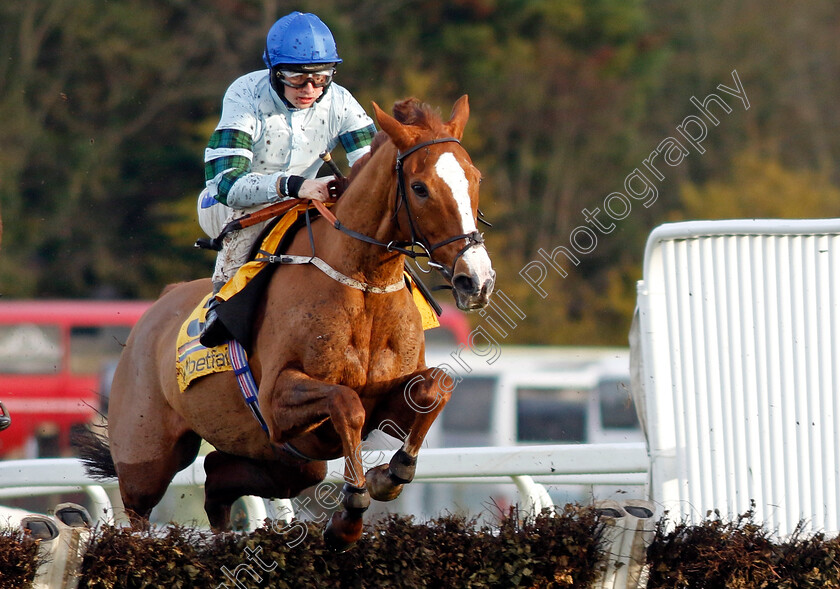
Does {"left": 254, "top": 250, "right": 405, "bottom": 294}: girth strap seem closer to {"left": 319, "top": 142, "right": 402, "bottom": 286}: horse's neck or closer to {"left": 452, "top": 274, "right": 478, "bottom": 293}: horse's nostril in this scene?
{"left": 319, "top": 142, "right": 402, "bottom": 286}: horse's neck

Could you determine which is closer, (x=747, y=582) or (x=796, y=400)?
(x=747, y=582)

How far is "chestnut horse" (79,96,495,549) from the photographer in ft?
13.4

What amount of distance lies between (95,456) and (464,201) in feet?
9.23

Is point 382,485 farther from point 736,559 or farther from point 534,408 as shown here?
point 534,408

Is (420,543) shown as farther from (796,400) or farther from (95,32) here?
(95,32)

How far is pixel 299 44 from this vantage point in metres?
4.76

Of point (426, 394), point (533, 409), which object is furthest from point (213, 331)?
point (533, 409)

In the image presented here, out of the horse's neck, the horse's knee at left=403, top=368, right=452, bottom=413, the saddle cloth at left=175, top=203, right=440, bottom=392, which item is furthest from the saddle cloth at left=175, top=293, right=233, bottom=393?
the horse's knee at left=403, top=368, right=452, bottom=413

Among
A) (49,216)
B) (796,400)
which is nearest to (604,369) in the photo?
(49,216)

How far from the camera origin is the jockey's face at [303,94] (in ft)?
16.1

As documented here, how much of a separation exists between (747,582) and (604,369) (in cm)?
1290

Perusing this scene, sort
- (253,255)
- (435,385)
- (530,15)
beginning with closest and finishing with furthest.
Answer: (435,385)
(253,255)
(530,15)

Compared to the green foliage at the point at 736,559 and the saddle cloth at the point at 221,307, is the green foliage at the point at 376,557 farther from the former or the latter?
the saddle cloth at the point at 221,307

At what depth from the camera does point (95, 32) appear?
2184 cm
